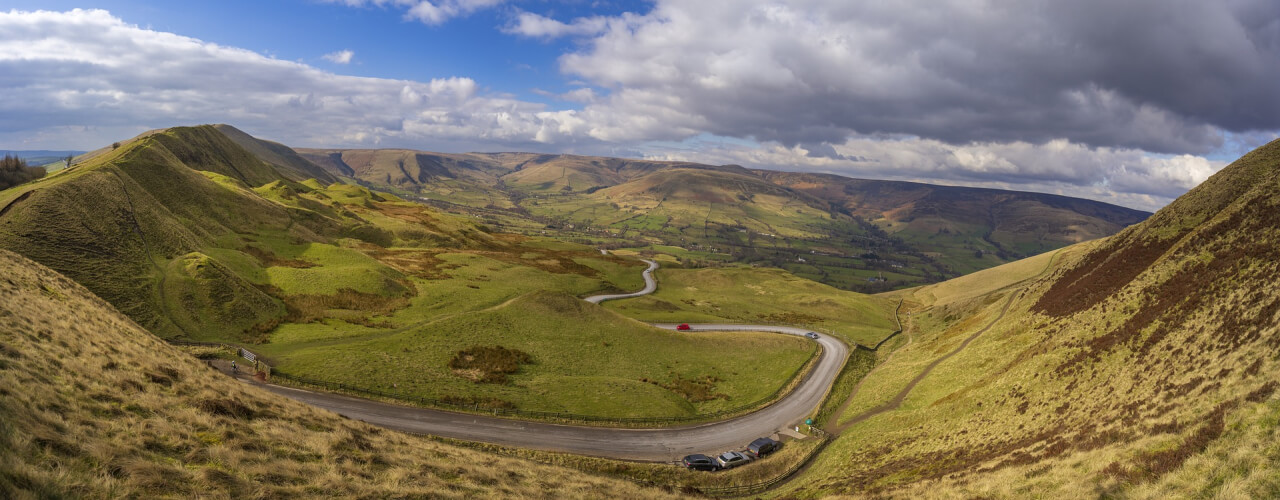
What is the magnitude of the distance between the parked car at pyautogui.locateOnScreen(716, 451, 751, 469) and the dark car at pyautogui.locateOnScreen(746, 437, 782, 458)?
1318mm

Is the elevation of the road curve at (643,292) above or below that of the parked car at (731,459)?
above

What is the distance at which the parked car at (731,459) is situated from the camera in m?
39.2

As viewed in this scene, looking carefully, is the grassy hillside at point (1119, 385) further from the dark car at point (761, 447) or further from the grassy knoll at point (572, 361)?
the grassy knoll at point (572, 361)

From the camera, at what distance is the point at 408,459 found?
23.0 metres

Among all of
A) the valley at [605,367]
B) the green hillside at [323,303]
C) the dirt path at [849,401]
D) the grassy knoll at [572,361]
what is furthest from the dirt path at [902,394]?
the green hillside at [323,303]

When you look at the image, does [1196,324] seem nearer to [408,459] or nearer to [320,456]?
[408,459]

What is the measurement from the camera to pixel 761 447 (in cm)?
4225

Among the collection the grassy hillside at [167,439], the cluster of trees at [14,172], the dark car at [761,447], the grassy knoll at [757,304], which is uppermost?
the cluster of trees at [14,172]

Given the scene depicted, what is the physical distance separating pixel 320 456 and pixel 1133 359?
50.1 metres

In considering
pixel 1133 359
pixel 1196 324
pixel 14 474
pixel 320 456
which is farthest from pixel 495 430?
pixel 1196 324

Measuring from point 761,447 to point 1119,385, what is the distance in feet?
82.7

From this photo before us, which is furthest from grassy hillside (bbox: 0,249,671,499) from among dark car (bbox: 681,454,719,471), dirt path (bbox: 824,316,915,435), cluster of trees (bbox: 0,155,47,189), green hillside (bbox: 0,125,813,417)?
cluster of trees (bbox: 0,155,47,189)

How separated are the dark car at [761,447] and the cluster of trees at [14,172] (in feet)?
381

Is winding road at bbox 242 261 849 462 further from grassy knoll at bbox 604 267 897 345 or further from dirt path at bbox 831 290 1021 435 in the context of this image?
grassy knoll at bbox 604 267 897 345
